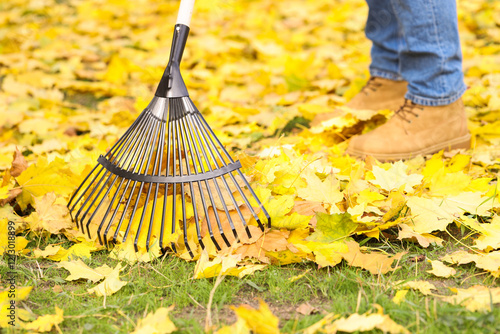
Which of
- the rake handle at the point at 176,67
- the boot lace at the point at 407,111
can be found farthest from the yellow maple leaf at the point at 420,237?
the rake handle at the point at 176,67

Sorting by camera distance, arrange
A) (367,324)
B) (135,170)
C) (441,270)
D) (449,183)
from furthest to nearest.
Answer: (449,183), (135,170), (441,270), (367,324)

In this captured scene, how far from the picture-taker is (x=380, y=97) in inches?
90.4

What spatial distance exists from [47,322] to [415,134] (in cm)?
159

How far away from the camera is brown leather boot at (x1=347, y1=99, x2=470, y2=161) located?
1.94 m

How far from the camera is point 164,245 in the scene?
4.54 feet

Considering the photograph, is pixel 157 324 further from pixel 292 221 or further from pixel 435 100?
pixel 435 100

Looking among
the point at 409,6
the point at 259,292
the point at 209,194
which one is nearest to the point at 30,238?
the point at 209,194

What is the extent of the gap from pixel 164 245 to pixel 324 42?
2990 mm

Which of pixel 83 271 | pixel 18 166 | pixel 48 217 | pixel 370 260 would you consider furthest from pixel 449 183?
pixel 18 166

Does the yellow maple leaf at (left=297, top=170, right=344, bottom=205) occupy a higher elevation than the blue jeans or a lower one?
lower

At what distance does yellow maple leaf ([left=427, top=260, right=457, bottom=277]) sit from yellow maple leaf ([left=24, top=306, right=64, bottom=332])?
1004 millimetres

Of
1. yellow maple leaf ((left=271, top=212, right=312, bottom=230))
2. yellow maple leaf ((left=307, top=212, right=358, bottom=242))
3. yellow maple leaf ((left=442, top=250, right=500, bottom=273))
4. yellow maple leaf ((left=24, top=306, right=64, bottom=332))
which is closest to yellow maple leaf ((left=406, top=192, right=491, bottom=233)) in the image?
yellow maple leaf ((left=442, top=250, right=500, bottom=273))

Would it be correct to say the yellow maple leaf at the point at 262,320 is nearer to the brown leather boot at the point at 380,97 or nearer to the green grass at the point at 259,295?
the green grass at the point at 259,295

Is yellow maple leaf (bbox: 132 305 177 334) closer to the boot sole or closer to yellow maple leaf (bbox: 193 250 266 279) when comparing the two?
yellow maple leaf (bbox: 193 250 266 279)
